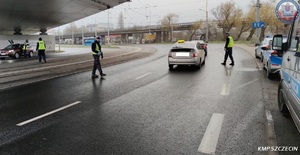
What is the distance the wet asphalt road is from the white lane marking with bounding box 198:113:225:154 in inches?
2.9

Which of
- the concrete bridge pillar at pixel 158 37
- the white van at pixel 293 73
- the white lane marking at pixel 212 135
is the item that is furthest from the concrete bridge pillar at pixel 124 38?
the white lane marking at pixel 212 135

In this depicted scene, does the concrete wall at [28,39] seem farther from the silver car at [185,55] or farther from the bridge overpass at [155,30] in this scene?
the bridge overpass at [155,30]

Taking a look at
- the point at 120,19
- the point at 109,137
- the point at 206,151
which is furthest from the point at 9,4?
the point at 120,19

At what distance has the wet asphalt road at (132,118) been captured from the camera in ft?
12.9

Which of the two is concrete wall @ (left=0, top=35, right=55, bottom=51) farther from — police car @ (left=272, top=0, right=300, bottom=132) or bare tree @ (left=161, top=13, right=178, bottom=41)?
bare tree @ (left=161, top=13, right=178, bottom=41)

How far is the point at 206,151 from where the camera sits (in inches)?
146

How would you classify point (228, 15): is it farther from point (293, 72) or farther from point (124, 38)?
point (293, 72)

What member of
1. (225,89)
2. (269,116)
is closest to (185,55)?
(225,89)

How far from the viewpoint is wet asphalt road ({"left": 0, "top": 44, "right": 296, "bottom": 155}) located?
393 cm

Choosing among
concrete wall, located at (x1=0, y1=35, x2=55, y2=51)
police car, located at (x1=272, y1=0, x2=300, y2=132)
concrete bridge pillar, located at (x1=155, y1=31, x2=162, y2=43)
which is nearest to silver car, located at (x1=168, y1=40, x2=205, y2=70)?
police car, located at (x1=272, y1=0, x2=300, y2=132)

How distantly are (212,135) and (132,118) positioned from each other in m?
1.79

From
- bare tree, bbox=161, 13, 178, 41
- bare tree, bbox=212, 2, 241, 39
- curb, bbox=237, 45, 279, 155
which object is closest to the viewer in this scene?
curb, bbox=237, 45, 279, 155

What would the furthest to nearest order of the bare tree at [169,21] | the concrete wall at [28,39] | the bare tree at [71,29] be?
1. the bare tree at [71,29]
2. the bare tree at [169,21]
3. the concrete wall at [28,39]

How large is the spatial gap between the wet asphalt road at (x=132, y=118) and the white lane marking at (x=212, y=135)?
75 millimetres
